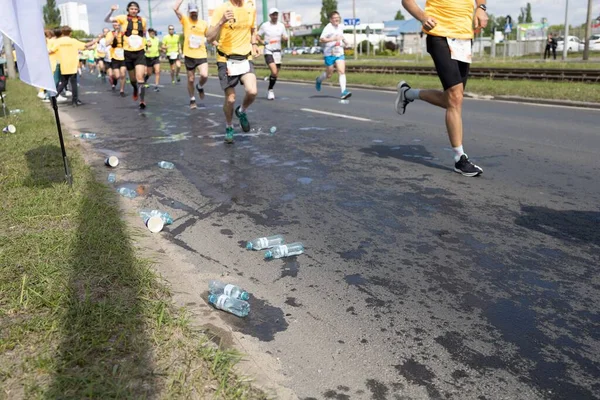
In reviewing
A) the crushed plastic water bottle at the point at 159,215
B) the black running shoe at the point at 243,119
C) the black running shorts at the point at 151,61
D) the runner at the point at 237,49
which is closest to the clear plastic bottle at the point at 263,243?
the crushed plastic water bottle at the point at 159,215

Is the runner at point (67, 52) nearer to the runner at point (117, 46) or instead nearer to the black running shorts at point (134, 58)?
the runner at point (117, 46)

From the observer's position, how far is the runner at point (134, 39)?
13141mm

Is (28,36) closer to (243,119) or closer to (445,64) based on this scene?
(445,64)

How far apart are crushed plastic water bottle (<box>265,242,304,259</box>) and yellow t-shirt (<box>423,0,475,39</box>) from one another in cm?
295

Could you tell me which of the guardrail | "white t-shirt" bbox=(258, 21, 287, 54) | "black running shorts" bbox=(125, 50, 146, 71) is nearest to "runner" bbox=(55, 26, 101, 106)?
"black running shorts" bbox=(125, 50, 146, 71)

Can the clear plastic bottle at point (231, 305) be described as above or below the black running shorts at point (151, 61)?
below

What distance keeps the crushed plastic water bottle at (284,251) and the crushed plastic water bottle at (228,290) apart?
540 mm

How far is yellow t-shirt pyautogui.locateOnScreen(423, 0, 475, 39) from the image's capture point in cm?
569

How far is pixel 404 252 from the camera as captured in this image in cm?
376

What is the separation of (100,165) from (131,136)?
7.89ft

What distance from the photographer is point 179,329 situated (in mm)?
2584

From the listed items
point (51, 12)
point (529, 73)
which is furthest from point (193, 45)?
point (51, 12)

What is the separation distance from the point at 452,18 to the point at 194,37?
823 cm

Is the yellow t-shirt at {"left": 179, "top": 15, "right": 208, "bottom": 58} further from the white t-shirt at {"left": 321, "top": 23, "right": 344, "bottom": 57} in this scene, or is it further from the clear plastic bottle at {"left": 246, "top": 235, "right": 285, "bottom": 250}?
the clear plastic bottle at {"left": 246, "top": 235, "right": 285, "bottom": 250}
